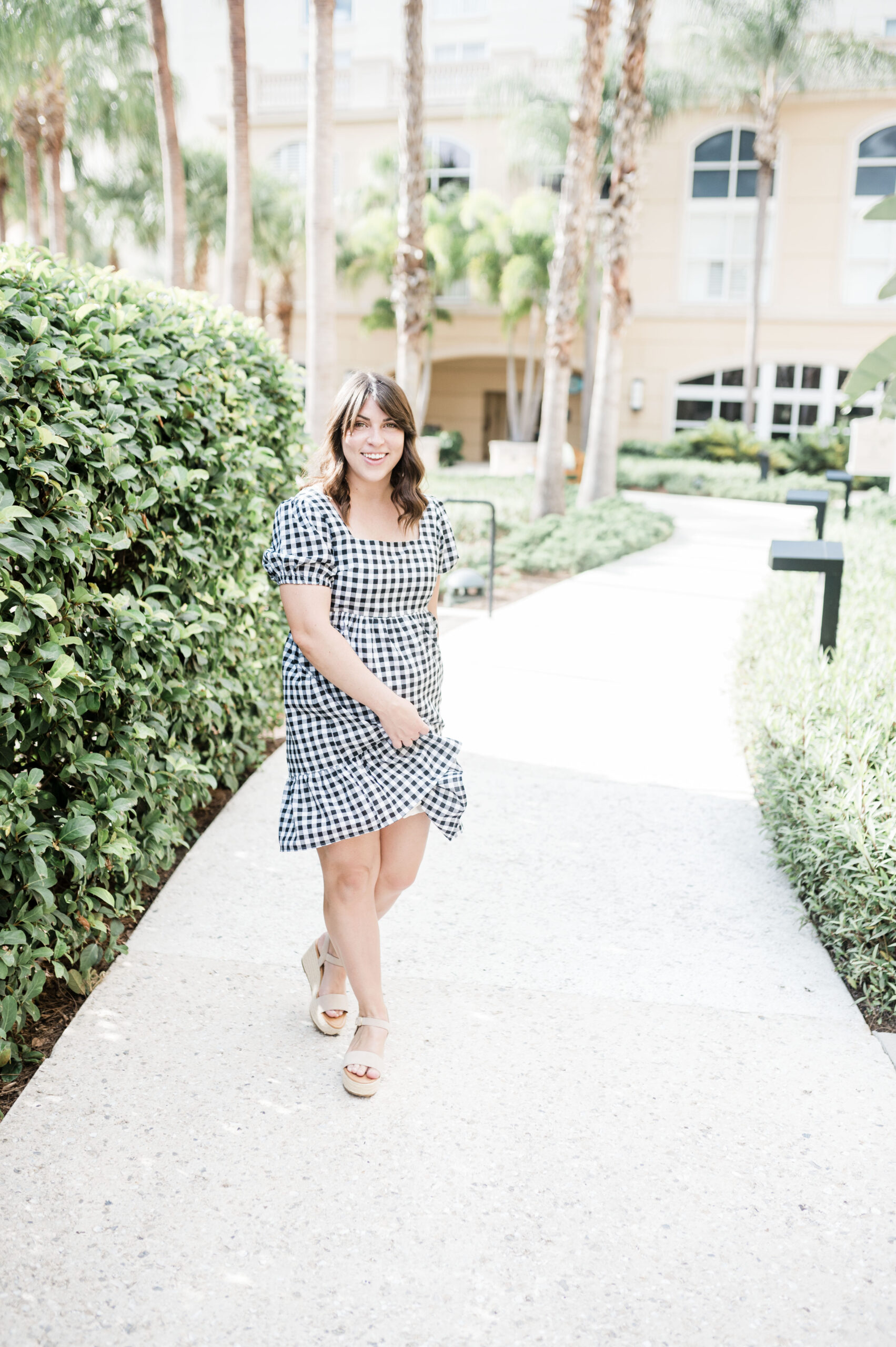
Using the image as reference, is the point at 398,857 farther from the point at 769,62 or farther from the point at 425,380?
the point at 769,62

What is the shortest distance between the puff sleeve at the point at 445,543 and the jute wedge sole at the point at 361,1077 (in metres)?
1.21

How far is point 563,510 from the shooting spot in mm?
15938

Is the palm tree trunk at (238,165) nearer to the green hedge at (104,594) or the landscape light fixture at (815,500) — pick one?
the landscape light fixture at (815,500)

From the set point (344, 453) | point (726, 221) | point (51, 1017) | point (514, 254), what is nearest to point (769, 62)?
point (726, 221)

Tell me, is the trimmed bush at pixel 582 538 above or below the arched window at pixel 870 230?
below

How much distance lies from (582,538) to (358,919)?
11.0 metres

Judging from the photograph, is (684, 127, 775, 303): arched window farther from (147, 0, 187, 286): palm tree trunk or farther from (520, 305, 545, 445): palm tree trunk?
(147, 0, 187, 286): palm tree trunk

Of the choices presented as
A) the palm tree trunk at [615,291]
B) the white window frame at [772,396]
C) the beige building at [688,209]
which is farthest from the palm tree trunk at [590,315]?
the palm tree trunk at [615,291]

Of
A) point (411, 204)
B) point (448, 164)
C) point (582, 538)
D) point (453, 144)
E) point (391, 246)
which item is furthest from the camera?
point (448, 164)

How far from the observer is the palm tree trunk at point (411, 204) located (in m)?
14.4

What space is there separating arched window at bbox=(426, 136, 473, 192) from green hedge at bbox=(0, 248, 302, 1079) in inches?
1223

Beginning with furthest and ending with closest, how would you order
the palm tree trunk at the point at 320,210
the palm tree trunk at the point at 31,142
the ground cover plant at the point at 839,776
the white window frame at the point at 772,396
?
the white window frame at the point at 772,396
the palm tree trunk at the point at 31,142
the palm tree trunk at the point at 320,210
the ground cover plant at the point at 839,776

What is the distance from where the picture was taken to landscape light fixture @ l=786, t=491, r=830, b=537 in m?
8.83

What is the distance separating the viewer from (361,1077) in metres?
2.78
